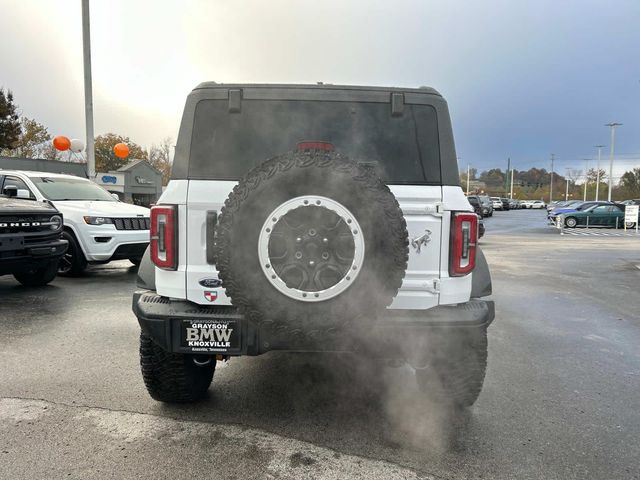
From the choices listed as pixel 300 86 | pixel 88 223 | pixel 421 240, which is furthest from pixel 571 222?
pixel 300 86

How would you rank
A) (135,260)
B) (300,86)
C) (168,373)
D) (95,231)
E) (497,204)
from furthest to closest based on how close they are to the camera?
1. (497,204)
2. (135,260)
3. (95,231)
4. (168,373)
5. (300,86)

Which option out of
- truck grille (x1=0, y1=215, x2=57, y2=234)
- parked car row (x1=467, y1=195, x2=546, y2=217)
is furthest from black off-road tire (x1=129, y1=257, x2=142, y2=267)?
parked car row (x1=467, y1=195, x2=546, y2=217)

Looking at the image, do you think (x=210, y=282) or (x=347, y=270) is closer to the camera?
(x=347, y=270)

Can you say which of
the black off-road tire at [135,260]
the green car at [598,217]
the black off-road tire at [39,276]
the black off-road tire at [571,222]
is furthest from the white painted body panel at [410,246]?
the black off-road tire at [571,222]

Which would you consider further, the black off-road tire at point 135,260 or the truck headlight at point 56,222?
the black off-road tire at point 135,260

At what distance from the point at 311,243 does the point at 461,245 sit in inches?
36.8

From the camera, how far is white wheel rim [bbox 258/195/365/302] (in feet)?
7.92

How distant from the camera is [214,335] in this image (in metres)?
2.65

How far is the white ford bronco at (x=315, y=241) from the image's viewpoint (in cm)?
243

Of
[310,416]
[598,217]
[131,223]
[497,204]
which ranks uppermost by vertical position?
[497,204]

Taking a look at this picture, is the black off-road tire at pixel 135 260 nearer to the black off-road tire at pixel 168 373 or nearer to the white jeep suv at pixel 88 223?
the white jeep suv at pixel 88 223

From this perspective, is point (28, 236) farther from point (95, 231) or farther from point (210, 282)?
point (210, 282)

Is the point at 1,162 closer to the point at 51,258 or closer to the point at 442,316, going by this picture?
the point at 51,258

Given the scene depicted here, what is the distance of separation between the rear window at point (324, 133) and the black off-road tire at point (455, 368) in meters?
0.97
